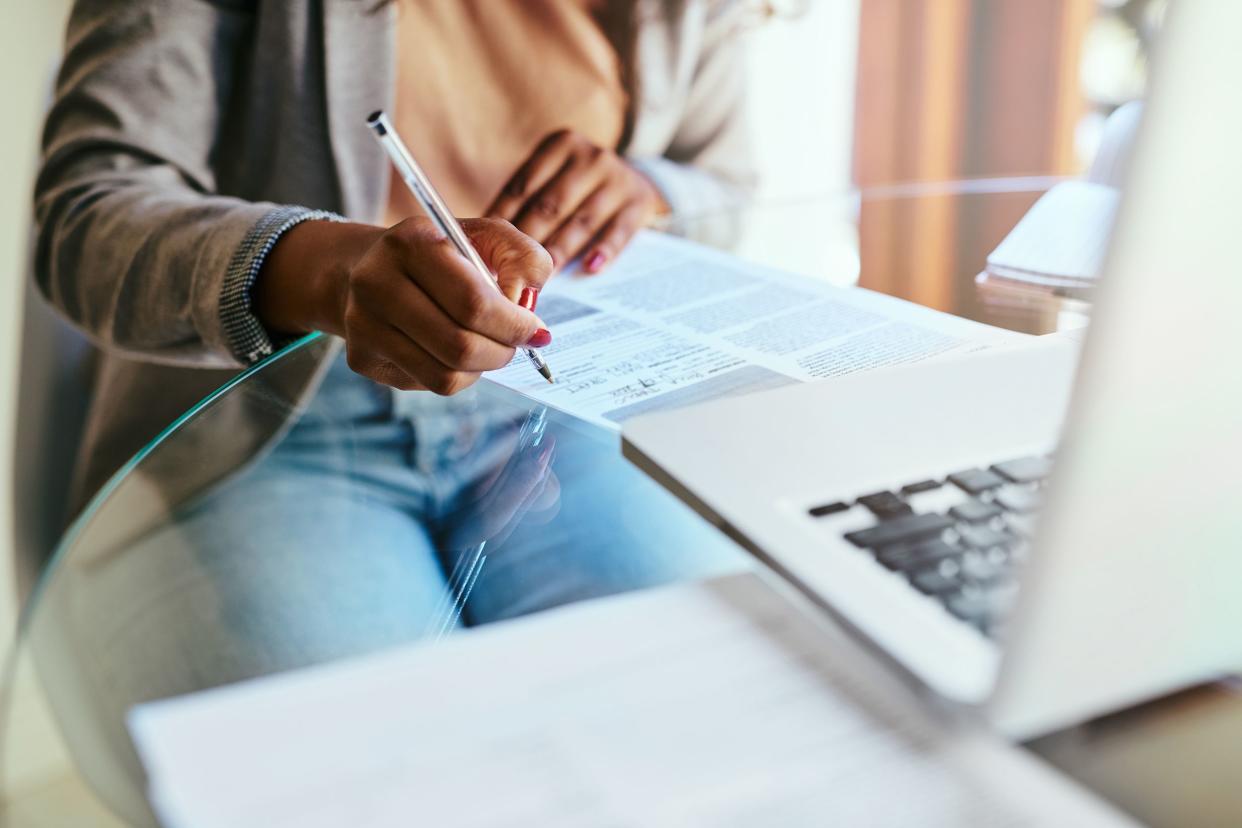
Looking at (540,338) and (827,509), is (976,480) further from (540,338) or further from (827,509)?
(540,338)

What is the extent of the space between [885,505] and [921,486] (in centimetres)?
2

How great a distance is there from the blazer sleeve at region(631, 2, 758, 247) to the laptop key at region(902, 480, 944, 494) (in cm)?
72

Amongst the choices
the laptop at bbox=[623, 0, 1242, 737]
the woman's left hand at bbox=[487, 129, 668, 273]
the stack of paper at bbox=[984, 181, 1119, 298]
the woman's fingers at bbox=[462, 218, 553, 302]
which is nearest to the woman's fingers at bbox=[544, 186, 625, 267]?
the woman's left hand at bbox=[487, 129, 668, 273]

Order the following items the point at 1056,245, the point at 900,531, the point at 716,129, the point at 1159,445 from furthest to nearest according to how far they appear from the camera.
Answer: the point at 716,129, the point at 1056,245, the point at 900,531, the point at 1159,445

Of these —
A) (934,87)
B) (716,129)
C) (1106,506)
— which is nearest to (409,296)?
(1106,506)

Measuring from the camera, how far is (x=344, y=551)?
0.46 m

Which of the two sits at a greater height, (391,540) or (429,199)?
(429,199)

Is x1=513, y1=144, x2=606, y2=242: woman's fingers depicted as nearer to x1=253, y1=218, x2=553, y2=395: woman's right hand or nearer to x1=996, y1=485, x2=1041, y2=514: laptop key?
x1=253, y1=218, x2=553, y2=395: woman's right hand

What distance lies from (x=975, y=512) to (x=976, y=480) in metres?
0.02

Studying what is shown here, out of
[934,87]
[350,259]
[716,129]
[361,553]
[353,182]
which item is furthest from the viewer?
[934,87]

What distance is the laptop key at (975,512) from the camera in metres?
0.31

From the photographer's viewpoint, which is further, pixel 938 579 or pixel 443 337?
pixel 443 337

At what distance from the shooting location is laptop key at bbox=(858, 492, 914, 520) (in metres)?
0.32

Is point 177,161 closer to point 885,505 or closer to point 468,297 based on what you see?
point 468,297
